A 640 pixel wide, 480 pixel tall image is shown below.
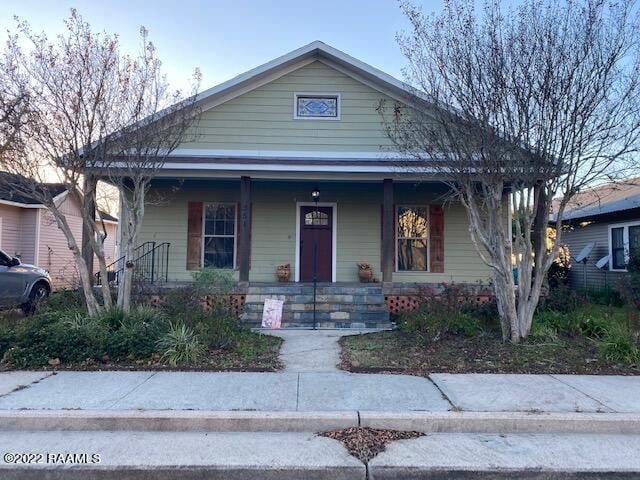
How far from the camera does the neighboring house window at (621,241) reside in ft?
46.2

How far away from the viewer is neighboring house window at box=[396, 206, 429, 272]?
11.9 metres

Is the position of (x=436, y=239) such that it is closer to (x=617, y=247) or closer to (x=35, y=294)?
(x=617, y=247)

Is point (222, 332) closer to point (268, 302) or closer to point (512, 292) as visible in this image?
point (268, 302)

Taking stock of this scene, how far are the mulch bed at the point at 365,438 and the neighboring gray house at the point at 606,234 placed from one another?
11.5m

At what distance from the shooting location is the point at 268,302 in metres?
9.09

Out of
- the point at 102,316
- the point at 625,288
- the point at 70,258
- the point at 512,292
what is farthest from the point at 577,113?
the point at 70,258

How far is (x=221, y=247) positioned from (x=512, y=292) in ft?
25.0

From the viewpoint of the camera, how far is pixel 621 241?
1480 centimetres

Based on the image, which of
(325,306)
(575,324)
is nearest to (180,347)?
(325,306)

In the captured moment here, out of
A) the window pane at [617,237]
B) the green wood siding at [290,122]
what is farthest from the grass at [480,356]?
the window pane at [617,237]

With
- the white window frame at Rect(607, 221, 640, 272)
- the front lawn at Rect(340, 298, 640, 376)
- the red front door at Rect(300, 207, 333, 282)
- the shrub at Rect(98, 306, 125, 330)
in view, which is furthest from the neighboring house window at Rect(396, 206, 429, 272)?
the shrub at Rect(98, 306, 125, 330)

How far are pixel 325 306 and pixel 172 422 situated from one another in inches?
220

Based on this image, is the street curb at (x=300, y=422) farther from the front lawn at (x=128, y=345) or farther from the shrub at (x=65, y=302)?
the shrub at (x=65, y=302)

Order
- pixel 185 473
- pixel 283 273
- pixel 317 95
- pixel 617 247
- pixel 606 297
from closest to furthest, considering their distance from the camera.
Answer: pixel 185 473
pixel 283 273
pixel 317 95
pixel 606 297
pixel 617 247
